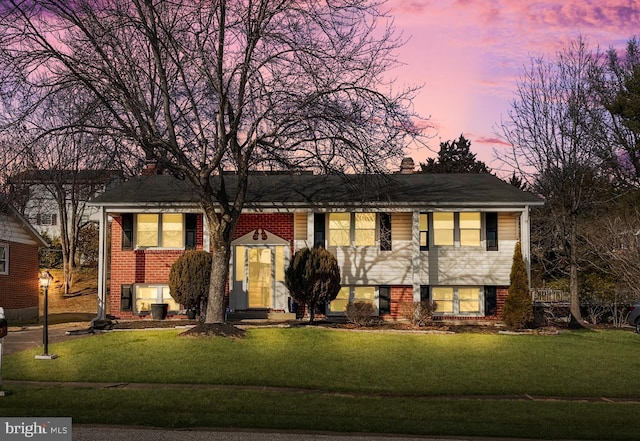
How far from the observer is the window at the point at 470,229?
25.8m

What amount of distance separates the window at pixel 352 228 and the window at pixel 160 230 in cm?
579

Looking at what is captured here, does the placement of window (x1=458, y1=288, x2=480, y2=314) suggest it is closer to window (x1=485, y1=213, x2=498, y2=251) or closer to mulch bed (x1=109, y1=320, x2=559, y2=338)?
window (x1=485, y1=213, x2=498, y2=251)

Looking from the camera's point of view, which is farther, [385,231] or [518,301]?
[385,231]

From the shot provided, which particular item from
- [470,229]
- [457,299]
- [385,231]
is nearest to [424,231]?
[385,231]

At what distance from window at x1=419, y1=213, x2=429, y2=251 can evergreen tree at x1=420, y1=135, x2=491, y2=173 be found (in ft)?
97.1

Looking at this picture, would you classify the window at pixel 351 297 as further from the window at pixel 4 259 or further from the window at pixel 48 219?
the window at pixel 48 219

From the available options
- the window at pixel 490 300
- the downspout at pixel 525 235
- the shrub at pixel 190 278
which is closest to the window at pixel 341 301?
the shrub at pixel 190 278

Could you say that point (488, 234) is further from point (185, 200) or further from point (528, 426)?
point (528, 426)

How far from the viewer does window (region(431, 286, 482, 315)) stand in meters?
25.9

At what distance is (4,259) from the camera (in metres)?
28.2

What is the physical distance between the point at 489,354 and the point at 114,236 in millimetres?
15226

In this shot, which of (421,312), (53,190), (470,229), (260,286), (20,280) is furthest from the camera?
(53,190)

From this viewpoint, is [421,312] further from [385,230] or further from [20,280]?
[20,280]

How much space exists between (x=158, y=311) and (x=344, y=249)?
715 cm
